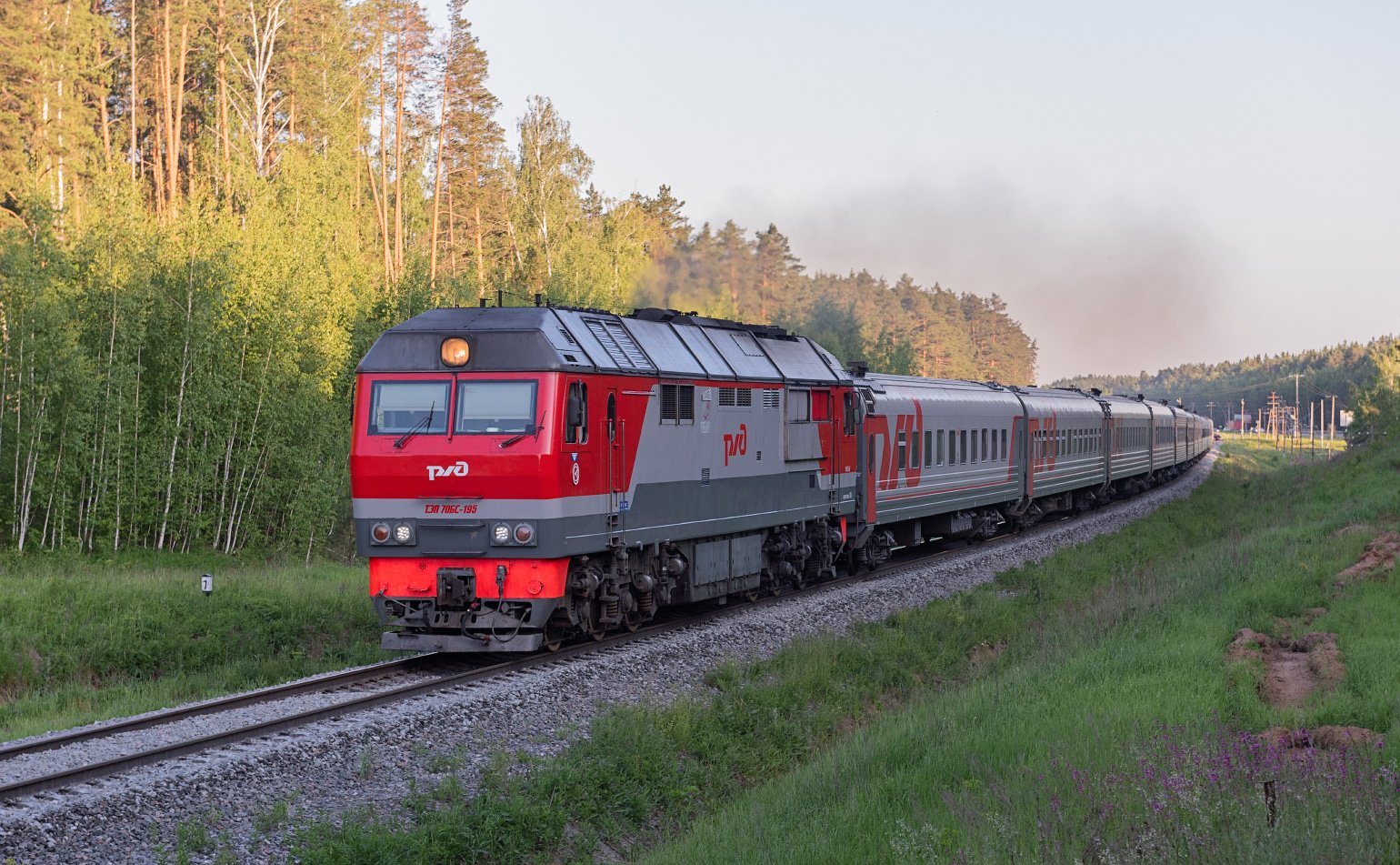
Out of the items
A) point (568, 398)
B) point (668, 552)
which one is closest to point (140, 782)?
point (568, 398)

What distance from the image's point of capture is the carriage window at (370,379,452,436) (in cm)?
1468

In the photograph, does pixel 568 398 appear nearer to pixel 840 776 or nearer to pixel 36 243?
pixel 840 776

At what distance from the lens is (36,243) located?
24.5 metres

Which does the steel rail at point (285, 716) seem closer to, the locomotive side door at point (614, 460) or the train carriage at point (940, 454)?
the locomotive side door at point (614, 460)

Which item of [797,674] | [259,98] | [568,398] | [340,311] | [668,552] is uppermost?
[259,98]

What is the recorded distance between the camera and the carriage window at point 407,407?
1468 cm

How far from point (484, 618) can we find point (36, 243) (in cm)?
1554

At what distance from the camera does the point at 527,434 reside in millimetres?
14195

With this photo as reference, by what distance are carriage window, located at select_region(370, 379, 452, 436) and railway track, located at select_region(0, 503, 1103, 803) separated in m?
2.68

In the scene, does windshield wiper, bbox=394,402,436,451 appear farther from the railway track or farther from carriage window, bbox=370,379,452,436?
the railway track

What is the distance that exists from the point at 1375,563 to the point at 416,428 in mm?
14654

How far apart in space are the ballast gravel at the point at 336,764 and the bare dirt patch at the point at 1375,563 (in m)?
8.11

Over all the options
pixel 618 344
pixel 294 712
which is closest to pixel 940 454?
pixel 618 344

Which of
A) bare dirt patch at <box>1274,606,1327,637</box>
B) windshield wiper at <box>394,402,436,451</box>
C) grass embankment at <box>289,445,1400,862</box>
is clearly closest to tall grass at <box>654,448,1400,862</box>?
grass embankment at <box>289,445,1400,862</box>
